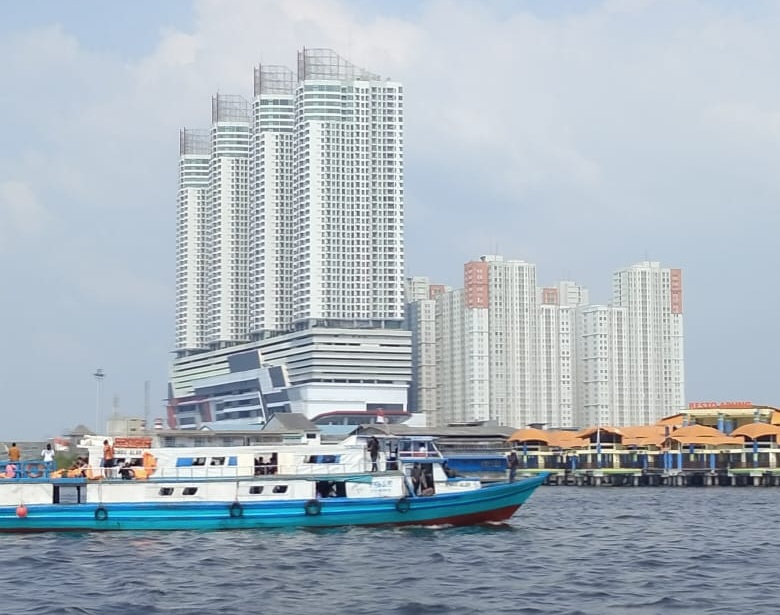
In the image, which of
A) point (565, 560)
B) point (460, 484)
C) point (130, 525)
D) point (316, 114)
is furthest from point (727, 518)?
point (316, 114)

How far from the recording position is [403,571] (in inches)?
1442

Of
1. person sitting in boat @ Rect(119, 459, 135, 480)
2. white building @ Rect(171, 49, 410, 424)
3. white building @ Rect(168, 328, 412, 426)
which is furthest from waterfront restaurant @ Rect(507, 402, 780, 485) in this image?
white building @ Rect(171, 49, 410, 424)

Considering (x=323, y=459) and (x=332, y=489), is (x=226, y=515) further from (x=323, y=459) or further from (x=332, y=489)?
(x=323, y=459)

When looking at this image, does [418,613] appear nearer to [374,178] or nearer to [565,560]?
[565,560]

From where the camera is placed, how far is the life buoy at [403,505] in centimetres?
4600

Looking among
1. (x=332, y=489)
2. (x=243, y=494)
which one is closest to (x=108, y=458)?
(x=243, y=494)

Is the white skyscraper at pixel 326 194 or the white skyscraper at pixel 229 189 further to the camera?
the white skyscraper at pixel 229 189

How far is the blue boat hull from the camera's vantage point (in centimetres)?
4556

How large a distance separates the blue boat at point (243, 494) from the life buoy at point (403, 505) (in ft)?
0.12

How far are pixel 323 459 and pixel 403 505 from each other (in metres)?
3.42

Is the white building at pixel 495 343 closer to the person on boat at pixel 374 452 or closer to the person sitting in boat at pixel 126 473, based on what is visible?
the person on boat at pixel 374 452

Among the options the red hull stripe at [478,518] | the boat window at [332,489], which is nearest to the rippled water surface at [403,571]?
the red hull stripe at [478,518]

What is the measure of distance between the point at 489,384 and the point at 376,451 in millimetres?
149762

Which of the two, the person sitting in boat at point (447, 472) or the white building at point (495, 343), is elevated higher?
the white building at point (495, 343)
